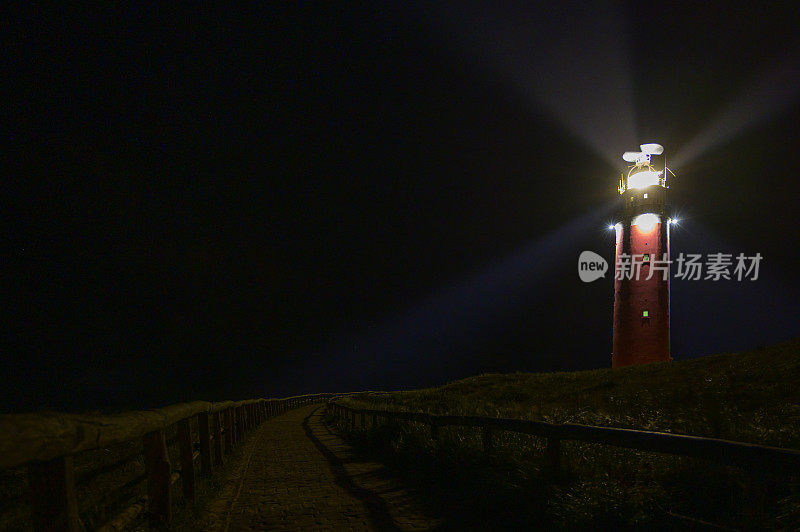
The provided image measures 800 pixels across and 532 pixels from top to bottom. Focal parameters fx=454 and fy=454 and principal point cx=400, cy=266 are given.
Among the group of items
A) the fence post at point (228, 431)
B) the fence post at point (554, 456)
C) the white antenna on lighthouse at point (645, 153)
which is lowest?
the fence post at point (228, 431)

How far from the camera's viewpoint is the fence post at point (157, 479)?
4047 millimetres

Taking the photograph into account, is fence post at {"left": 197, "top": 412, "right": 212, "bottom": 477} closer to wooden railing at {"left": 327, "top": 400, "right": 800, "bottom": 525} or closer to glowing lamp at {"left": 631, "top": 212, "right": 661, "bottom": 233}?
wooden railing at {"left": 327, "top": 400, "right": 800, "bottom": 525}

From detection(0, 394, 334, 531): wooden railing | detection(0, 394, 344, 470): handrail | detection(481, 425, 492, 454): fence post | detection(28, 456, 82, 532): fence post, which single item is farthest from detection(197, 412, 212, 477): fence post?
detection(28, 456, 82, 532): fence post

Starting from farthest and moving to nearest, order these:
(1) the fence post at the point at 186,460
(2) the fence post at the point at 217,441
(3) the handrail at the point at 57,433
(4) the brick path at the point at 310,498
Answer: (2) the fence post at the point at 217,441 → (1) the fence post at the point at 186,460 → (4) the brick path at the point at 310,498 → (3) the handrail at the point at 57,433

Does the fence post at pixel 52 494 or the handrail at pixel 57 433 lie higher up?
the handrail at pixel 57 433

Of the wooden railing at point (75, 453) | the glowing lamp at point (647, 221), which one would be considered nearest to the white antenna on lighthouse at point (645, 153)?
the glowing lamp at point (647, 221)

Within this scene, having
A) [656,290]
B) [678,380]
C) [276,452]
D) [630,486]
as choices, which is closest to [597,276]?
[656,290]

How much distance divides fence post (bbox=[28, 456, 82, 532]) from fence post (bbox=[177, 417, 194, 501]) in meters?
3.11

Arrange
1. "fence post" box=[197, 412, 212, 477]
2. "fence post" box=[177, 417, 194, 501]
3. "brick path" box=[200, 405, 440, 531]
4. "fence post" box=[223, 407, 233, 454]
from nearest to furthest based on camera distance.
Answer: "brick path" box=[200, 405, 440, 531]
"fence post" box=[177, 417, 194, 501]
"fence post" box=[197, 412, 212, 477]
"fence post" box=[223, 407, 233, 454]

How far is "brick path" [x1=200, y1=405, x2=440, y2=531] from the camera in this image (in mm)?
4980

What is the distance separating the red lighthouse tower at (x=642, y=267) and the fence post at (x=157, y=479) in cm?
3930

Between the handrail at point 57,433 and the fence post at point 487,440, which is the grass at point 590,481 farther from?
the handrail at point 57,433

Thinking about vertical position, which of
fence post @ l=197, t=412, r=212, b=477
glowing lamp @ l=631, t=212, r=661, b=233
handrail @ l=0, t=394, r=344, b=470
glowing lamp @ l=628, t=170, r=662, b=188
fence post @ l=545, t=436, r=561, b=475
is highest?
glowing lamp @ l=628, t=170, r=662, b=188

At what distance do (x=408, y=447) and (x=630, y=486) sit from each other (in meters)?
4.56
